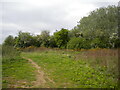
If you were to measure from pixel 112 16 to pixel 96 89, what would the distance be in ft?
56.7

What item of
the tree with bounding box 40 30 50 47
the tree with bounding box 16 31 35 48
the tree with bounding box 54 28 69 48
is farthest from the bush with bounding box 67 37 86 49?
the tree with bounding box 16 31 35 48

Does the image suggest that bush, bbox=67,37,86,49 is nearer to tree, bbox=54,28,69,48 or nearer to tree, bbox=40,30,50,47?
tree, bbox=54,28,69,48

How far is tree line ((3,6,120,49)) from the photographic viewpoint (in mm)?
16516

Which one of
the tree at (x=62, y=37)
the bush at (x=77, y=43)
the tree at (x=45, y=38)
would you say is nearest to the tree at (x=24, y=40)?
the tree at (x=45, y=38)

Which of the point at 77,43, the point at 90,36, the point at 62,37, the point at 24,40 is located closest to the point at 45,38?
the point at 24,40

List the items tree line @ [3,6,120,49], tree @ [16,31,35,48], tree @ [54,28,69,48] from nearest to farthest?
1. tree line @ [3,6,120,49]
2. tree @ [54,28,69,48]
3. tree @ [16,31,35,48]

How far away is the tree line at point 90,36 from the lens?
16.5 metres

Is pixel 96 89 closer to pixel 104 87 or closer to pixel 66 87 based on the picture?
pixel 104 87

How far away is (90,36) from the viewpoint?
18.0m

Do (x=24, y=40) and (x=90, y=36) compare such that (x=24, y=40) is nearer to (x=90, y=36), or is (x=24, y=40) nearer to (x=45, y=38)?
(x=45, y=38)

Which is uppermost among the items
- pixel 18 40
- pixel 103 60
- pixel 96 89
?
pixel 18 40

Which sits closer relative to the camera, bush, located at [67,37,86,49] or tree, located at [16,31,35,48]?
bush, located at [67,37,86,49]

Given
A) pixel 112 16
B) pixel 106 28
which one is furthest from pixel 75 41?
pixel 112 16

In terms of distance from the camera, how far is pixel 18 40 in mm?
24891
